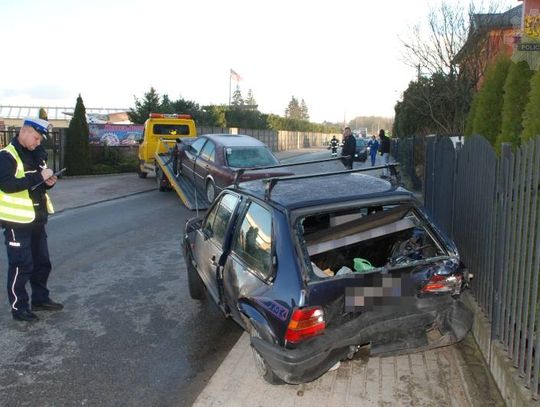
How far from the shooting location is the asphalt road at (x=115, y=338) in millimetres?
4000

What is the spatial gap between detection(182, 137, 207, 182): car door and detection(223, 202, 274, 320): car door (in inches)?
338

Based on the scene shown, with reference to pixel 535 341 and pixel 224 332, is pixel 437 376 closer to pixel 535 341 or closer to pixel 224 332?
pixel 535 341

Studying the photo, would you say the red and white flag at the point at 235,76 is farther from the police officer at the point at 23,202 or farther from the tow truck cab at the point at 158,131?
the police officer at the point at 23,202

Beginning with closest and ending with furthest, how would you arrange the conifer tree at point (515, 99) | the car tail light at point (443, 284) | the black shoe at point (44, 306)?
the car tail light at point (443, 284), the black shoe at point (44, 306), the conifer tree at point (515, 99)

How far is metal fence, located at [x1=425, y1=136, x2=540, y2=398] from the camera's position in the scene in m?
3.22

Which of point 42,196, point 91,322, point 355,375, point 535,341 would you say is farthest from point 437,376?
point 42,196

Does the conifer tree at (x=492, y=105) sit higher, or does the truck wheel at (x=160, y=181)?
the conifer tree at (x=492, y=105)

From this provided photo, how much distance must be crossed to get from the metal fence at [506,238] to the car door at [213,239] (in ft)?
6.89

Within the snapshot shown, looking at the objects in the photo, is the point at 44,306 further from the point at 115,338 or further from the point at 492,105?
the point at 492,105

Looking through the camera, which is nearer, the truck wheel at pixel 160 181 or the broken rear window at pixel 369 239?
the broken rear window at pixel 369 239

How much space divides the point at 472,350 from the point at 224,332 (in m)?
2.26

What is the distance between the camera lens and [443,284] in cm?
374

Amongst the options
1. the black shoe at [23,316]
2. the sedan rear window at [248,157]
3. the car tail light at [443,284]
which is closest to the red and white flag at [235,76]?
the sedan rear window at [248,157]

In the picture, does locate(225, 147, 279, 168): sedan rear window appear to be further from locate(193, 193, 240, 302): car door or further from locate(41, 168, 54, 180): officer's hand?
locate(41, 168, 54, 180): officer's hand
